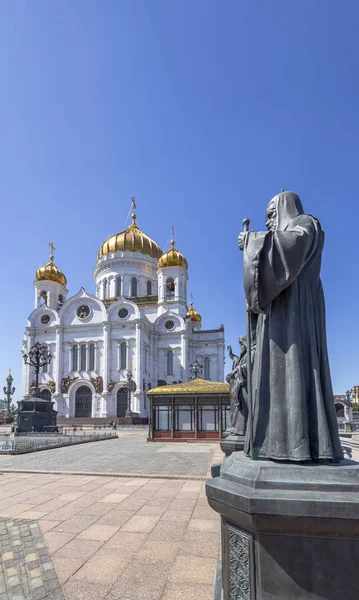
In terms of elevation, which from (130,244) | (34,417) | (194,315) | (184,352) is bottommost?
(34,417)

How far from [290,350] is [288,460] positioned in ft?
2.23

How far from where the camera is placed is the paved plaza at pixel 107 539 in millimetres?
3435

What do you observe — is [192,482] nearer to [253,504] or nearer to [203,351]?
→ [253,504]

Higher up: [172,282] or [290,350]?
[172,282]

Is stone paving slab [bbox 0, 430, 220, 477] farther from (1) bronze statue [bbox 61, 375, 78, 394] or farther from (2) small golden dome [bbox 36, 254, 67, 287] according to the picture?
(2) small golden dome [bbox 36, 254, 67, 287]

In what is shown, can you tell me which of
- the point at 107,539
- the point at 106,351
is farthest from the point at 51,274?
the point at 107,539

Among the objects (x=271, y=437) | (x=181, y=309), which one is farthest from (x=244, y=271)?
(x=181, y=309)

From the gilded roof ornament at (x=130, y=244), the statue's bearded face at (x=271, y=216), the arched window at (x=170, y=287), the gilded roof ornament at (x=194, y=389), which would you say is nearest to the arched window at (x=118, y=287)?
the gilded roof ornament at (x=130, y=244)

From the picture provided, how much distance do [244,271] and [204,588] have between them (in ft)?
Answer: 9.13

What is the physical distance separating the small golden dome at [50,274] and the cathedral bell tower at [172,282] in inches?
583

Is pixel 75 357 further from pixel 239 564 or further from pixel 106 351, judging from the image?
pixel 239 564

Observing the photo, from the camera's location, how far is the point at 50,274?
5531cm

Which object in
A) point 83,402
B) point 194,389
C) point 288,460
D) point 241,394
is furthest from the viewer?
point 83,402

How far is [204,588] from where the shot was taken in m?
3.36
